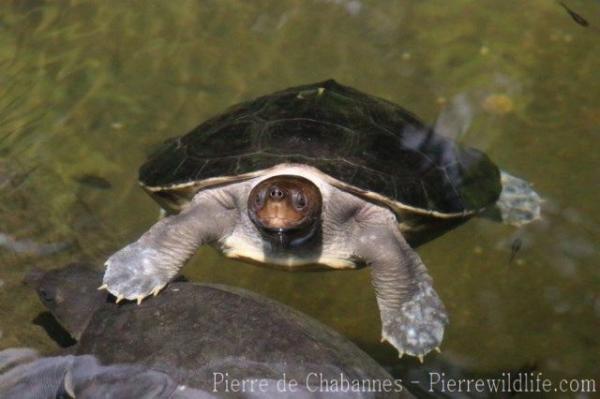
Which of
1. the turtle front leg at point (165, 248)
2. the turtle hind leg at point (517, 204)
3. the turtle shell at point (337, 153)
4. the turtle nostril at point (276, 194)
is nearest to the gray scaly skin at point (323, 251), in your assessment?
the turtle front leg at point (165, 248)

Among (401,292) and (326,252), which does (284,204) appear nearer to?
(326,252)

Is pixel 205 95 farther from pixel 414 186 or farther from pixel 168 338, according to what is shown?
pixel 168 338

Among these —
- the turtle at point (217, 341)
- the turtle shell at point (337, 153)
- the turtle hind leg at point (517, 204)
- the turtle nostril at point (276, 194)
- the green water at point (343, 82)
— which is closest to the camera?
the turtle at point (217, 341)

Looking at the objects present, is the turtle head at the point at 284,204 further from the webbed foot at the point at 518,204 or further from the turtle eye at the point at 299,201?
the webbed foot at the point at 518,204

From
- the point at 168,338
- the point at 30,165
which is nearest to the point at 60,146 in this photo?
the point at 30,165

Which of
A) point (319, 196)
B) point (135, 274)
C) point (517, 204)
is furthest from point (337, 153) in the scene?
point (517, 204)

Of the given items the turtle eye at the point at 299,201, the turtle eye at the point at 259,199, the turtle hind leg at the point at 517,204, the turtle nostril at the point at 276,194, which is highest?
the turtle nostril at the point at 276,194
